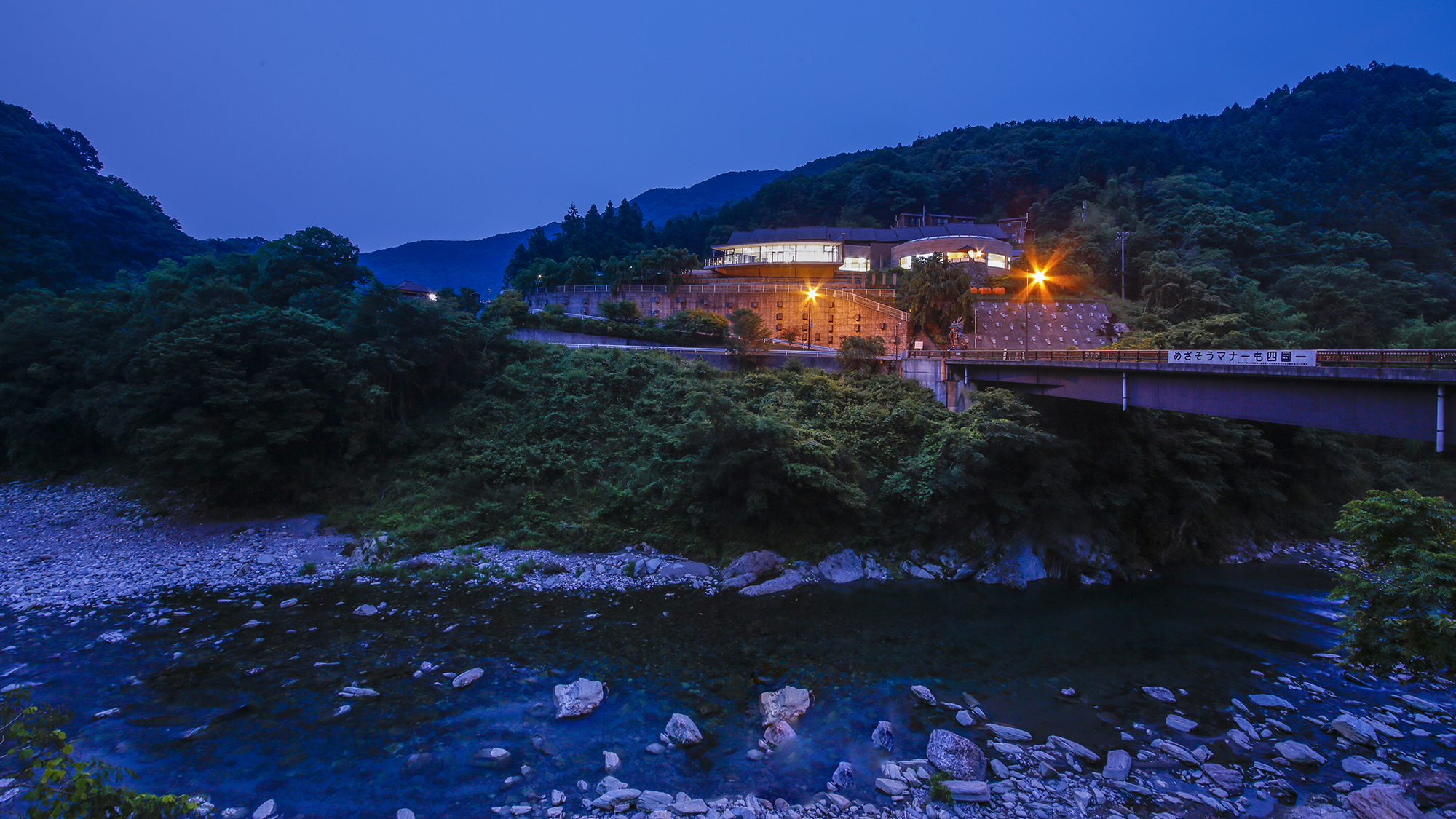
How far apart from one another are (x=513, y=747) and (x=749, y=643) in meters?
6.60

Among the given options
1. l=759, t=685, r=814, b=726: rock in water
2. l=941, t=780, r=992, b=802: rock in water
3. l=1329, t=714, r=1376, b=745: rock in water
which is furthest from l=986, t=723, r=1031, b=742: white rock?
l=1329, t=714, r=1376, b=745: rock in water

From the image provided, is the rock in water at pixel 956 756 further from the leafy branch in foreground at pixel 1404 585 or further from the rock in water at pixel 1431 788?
the leafy branch in foreground at pixel 1404 585

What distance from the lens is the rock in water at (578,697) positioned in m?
12.6

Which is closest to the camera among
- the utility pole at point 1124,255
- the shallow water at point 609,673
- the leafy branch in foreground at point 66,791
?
the leafy branch in foreground at point 66,791

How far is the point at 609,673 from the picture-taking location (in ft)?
47.1

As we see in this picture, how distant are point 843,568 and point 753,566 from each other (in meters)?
3.27

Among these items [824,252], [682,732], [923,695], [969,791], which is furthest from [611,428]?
[824,252]

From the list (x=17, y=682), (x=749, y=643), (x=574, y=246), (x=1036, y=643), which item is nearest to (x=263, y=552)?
(x=17, y=682)

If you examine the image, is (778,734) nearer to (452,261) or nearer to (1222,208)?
(1222,208)

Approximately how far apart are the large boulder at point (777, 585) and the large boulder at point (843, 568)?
101 centimetres

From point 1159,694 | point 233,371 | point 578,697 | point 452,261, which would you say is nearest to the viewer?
point 578,697

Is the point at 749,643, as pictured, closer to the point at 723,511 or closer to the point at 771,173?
the point at 723,511

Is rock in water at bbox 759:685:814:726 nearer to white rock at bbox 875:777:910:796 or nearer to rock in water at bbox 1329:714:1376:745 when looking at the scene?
white rock at bbox 875:777:910:796

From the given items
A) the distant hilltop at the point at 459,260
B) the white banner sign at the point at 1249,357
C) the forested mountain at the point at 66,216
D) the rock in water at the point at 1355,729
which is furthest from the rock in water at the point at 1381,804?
the distant hilltop at the point at 459,260
